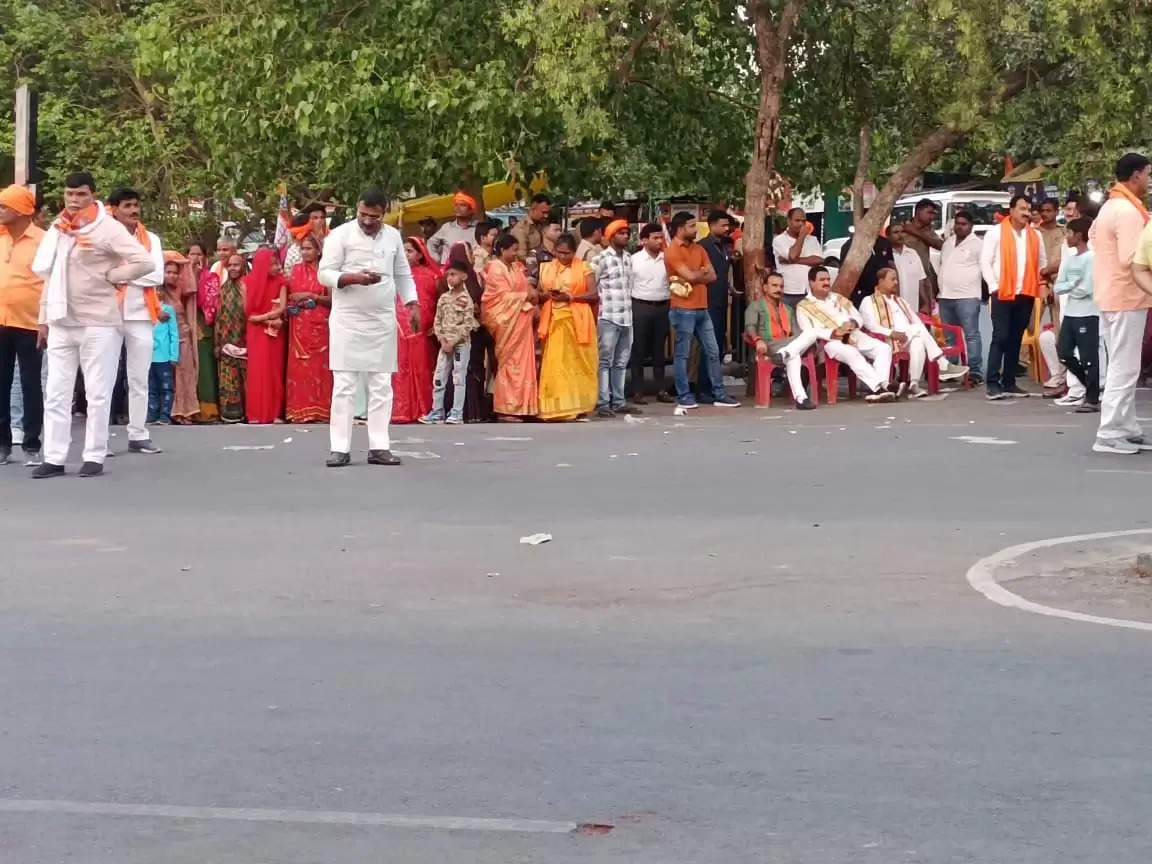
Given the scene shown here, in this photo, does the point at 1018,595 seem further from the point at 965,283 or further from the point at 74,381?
the point at 965,283

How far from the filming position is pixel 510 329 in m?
19.1

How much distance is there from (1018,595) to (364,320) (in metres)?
6.76

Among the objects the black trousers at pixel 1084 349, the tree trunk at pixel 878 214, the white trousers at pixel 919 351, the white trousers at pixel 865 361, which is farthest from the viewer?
the tree trunk at pixel 878 214

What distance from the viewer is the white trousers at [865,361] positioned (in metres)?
19.9

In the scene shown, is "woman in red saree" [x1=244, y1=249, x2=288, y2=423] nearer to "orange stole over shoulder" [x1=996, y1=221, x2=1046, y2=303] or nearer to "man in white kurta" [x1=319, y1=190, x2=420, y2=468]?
"man in white kurta" [x1=319, y1=190, x2=420, y2=468]

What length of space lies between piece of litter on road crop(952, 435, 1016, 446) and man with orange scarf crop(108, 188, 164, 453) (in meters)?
5.95

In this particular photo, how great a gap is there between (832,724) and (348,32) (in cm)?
1675

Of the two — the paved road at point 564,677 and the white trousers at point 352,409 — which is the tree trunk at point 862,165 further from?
the paved road at point 564,677

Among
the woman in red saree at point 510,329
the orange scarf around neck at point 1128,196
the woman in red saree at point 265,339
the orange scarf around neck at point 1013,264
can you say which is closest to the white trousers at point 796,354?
the orange scarf around neck at point 1013,264

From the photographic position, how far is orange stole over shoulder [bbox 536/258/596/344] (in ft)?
63.1

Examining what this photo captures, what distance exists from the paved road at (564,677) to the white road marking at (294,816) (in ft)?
0.07

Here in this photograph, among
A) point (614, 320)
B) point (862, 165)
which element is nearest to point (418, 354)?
point (614, 320)

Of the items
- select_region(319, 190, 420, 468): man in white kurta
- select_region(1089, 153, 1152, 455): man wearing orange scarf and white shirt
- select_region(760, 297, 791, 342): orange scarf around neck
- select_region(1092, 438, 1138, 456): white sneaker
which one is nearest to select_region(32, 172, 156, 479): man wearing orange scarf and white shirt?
select_region(319, 190, 420, 468): man in white kurta

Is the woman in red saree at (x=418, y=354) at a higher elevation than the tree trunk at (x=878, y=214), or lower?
lower
